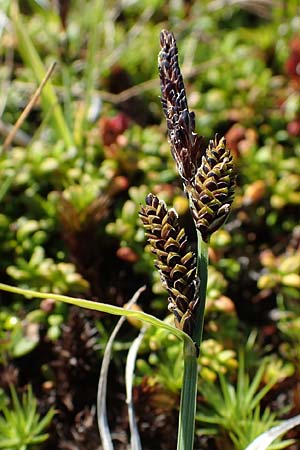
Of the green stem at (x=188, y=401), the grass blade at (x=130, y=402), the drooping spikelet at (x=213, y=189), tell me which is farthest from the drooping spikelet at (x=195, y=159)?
the grass blade at (x=130, y=402)

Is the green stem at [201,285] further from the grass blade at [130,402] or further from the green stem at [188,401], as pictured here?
the grass blade at [130,402]

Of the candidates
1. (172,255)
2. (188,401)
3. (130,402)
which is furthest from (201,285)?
(130,402)

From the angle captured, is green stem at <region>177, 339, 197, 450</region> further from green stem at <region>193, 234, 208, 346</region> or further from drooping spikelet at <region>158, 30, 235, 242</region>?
drooping spikelet at <region>158, 30, 235, 242</region>

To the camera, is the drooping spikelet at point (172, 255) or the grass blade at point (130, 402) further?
the grass blade at point (130, 402)

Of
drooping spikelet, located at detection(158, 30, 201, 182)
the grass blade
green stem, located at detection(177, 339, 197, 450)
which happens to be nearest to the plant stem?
green stem, located at detection(177, 339, 197, 450)

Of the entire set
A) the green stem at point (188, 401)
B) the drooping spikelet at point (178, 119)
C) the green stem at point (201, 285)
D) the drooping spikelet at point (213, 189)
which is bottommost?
the green stem at point (188, 401)

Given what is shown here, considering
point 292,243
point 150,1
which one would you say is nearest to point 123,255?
point 292,243

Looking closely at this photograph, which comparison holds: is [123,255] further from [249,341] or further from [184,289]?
[184,289]
